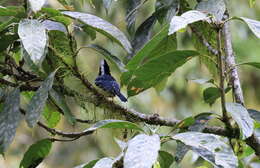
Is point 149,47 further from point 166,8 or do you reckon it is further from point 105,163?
point 166,8

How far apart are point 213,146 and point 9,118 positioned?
53 cm

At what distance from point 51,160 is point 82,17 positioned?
477 cm

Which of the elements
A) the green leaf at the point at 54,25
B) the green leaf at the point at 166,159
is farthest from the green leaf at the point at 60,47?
the green leaf at the point at 166,159

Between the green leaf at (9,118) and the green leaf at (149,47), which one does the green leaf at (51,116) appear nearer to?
the green leaf at (9,118)

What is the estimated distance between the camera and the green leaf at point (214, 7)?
138cm

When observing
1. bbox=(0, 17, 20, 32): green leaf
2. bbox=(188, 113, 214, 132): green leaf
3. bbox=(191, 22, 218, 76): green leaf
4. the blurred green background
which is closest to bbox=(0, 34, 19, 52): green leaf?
bbox=(0, 17, 20, 32): green leaf

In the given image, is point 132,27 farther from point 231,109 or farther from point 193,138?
A: point 193,138

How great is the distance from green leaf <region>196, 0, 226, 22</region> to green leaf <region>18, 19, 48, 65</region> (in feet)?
1.42

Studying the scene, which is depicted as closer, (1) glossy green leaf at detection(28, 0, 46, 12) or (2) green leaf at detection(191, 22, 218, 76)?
(1) glossy green leaf at detection(28, 0, 46, 12)

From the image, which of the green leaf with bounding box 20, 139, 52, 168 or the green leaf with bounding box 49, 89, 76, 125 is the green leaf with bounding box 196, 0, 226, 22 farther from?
the green leaf with bounding box 20, 139, 52, 168

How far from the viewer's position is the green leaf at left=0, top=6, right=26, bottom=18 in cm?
125

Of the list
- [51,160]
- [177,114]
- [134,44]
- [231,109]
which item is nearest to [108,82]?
[134,44]

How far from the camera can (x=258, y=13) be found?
14.6 feet

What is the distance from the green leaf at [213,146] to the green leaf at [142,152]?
93mm
